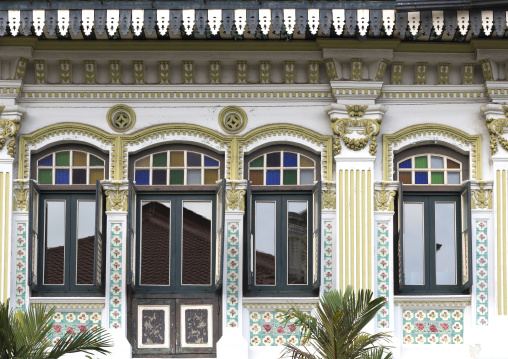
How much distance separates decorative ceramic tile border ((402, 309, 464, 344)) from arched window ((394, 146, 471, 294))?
320mm

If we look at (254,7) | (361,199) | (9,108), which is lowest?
(361,199)

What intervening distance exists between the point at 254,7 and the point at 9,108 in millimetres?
3520

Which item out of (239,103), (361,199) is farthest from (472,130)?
(239,103)

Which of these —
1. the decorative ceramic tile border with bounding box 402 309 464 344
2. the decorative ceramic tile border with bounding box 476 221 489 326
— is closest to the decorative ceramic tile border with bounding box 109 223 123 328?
the decorative ceramic tile border with bounding box 402 309 464 344

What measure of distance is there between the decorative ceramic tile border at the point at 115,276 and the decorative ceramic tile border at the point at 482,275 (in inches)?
184

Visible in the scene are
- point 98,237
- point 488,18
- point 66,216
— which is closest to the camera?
point 488,18

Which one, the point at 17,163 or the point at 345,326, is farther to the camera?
the point at 17,163

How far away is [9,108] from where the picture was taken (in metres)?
18.1

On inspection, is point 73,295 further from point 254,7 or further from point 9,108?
point 254,7

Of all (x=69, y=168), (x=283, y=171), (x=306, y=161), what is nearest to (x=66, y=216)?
(x=69, y=168)

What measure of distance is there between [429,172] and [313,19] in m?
2.71

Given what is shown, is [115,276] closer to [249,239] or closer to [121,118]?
[249,239]

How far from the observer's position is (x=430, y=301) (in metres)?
17.9

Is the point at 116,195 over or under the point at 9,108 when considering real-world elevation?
under
